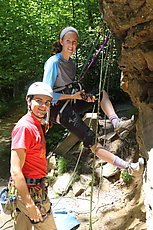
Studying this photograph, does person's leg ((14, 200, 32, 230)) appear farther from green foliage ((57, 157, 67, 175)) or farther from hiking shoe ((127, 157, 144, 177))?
green foliage ((57, 157, 67, 175))

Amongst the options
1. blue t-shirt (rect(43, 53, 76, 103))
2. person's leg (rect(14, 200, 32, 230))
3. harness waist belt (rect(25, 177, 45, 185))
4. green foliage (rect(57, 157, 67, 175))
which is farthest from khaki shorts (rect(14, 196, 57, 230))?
green foliage (rect(57, 157, 67, 175))

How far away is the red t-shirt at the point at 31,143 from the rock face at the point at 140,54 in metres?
0.85

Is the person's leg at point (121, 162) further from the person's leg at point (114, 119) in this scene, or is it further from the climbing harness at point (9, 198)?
the climbing harness at point (9, 198)

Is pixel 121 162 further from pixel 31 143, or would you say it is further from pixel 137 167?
pixel 31 143

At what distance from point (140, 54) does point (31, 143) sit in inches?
50.5

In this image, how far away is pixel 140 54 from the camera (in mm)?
3049

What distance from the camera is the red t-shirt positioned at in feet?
8.18

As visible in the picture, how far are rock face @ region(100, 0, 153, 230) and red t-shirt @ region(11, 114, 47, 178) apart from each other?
33.5 inches

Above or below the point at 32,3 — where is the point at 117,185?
below

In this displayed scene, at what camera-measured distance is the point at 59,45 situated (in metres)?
3.67

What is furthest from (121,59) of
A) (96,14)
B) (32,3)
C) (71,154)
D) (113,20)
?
(32,3)

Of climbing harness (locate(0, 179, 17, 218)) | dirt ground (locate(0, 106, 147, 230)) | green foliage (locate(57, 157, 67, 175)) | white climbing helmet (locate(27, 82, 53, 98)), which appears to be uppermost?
white climbing helmet (locate(27, 82, 53, 98))

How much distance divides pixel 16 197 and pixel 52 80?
1.25 metres

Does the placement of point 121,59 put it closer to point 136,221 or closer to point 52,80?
point 52,80
